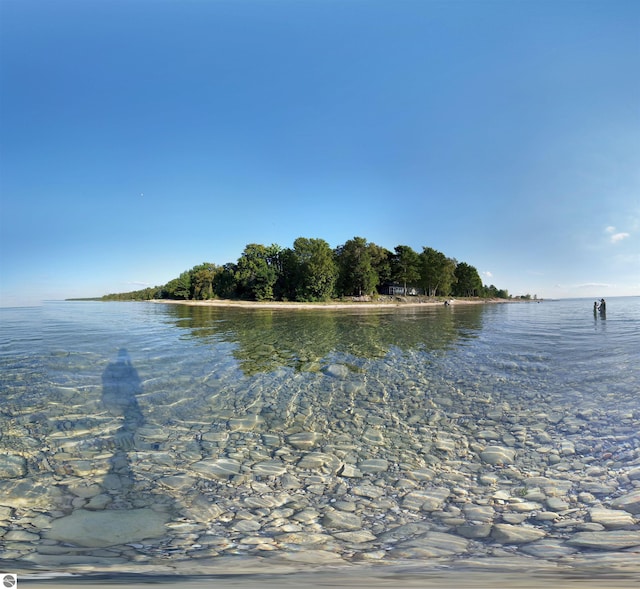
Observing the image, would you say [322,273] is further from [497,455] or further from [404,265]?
[497,455]

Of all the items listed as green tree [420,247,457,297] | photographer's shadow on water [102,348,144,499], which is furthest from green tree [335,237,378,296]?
photographer's shadow on water [102,348,144,499]

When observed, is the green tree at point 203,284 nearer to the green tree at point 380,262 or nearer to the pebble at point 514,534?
the green tree at point 380,262

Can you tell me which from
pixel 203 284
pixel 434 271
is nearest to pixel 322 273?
pixel 434 271

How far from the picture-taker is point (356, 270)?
294 ft

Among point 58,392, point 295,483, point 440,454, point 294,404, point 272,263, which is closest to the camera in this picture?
point 295,483

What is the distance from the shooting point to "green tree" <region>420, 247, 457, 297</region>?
111 meters

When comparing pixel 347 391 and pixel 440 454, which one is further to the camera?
pixel 347 391

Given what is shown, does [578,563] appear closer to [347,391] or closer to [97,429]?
[347,391]

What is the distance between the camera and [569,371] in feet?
33.6

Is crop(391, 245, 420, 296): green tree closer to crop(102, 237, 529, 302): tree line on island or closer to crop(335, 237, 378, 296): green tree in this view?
crop(102, 237, 529, 302): tree line on island

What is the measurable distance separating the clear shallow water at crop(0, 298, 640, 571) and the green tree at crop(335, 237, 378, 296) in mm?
80018

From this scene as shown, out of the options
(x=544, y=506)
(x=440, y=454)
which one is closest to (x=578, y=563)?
(x=544, y=506)

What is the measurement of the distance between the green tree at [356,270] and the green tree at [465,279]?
211 ft

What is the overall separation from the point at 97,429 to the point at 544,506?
6.59 meters
